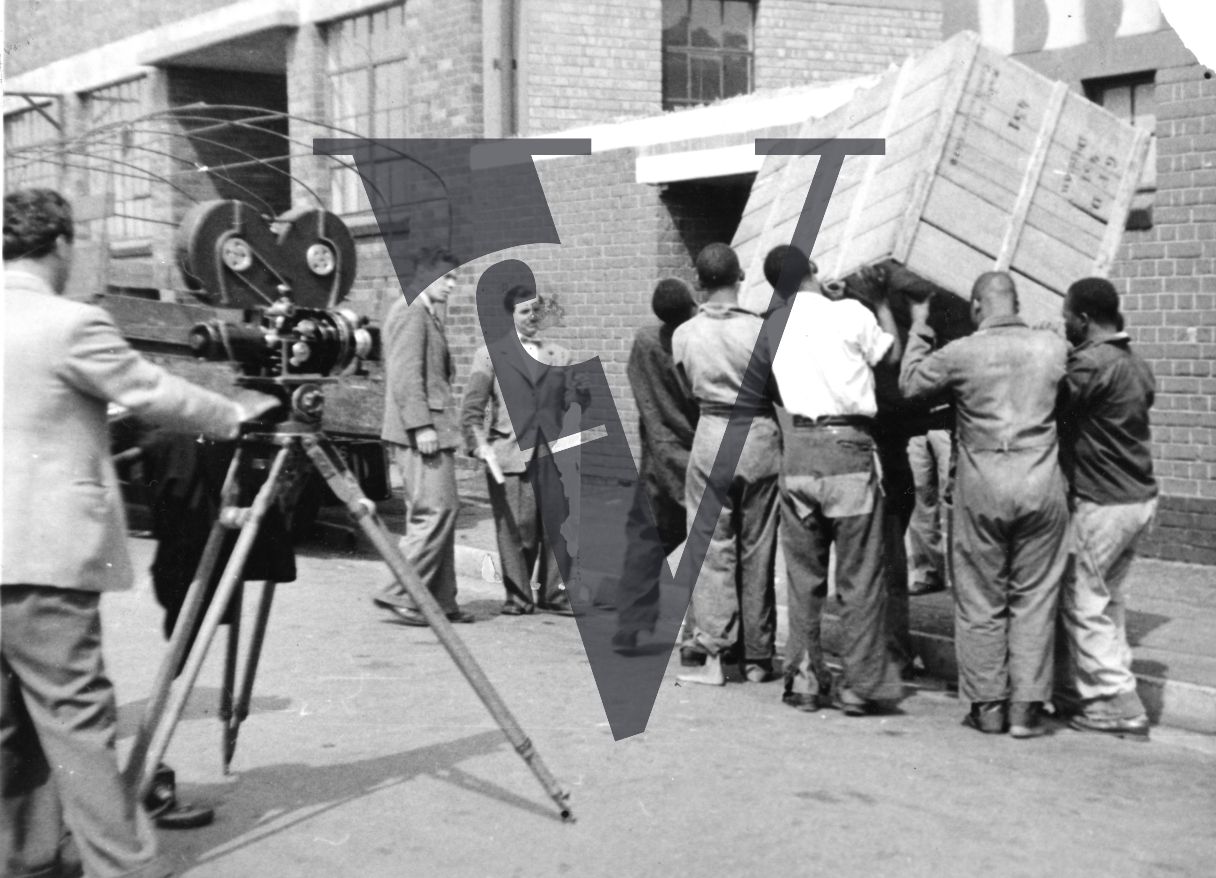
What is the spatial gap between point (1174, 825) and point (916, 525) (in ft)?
13.4

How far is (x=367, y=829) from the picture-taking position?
4.79 metres

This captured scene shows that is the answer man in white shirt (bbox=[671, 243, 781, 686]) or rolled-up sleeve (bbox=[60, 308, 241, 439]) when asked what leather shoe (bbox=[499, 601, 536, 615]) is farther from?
rolled-up sleeve (bbox=[60, 308, 241, 439])

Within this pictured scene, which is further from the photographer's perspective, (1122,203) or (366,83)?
(366,83)

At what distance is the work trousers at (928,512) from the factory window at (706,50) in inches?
271

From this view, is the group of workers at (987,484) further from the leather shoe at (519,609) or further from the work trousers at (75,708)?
the work trousers at (75,708)

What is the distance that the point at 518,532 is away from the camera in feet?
28.5

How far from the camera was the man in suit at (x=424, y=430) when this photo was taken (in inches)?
322

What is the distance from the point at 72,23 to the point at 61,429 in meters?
18.8

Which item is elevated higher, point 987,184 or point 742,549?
A: point 987,184

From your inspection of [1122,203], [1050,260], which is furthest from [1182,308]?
[1050,260]

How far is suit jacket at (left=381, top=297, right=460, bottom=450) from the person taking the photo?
818 cm

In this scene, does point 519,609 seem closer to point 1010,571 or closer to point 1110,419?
point 1010,571

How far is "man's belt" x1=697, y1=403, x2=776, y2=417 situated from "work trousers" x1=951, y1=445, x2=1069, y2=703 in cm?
101

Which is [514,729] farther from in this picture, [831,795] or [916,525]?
[916,525]
